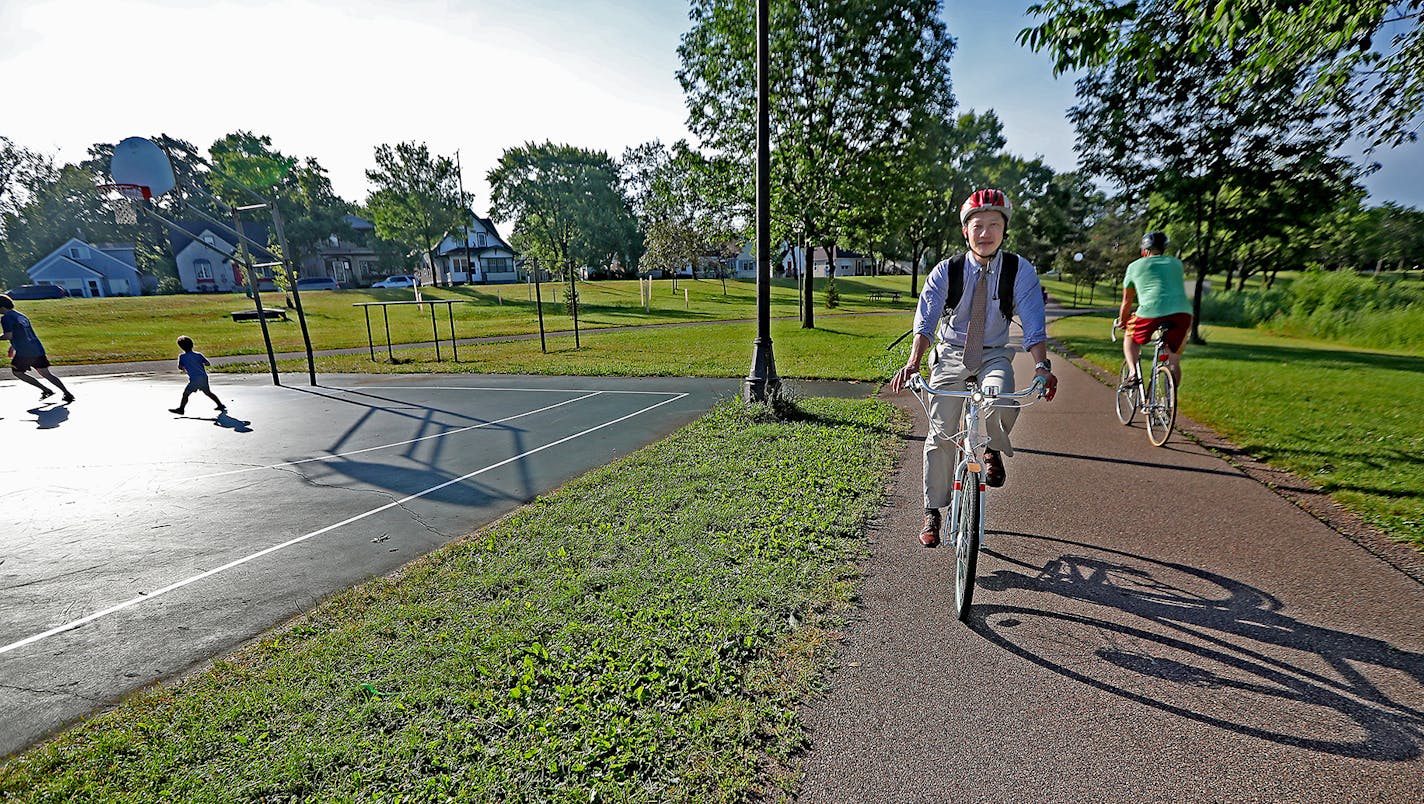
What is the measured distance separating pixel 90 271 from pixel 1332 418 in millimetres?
86940

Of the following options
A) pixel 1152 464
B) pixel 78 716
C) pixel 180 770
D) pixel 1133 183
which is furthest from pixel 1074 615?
pixel 1133 183

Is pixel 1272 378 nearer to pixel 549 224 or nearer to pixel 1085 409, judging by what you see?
pixel 1085 409

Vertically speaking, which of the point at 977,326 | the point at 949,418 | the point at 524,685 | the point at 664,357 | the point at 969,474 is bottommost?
the point at 524,685

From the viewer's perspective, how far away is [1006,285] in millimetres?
3477

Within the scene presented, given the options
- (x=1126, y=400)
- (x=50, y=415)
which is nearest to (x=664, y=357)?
(x=1126, y=400)

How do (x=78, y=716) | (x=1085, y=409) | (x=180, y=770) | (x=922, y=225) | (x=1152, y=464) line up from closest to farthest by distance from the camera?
1. (x=180, y=770)
2. (x=78, y=716)
3. (x=1152, y=464)
4. (x=1085, y=409)
5. (x=922, y=225)

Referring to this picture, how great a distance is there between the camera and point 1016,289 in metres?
3.47

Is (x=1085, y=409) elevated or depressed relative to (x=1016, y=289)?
depressed

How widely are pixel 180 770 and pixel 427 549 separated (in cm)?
234

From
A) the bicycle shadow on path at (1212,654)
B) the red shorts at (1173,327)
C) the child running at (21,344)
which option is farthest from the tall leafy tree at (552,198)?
the bicycle shadow on path at (1212,654)

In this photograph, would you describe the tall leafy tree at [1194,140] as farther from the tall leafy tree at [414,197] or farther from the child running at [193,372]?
the tall leafy tree at [414,197]

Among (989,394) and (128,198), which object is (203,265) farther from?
(989,394)

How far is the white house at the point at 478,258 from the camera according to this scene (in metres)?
63.3

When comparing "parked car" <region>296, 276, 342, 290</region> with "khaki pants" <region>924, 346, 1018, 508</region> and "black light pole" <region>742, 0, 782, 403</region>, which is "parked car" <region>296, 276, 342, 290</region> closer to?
"black light pole" <region>742, 0, 782, 403</region>
